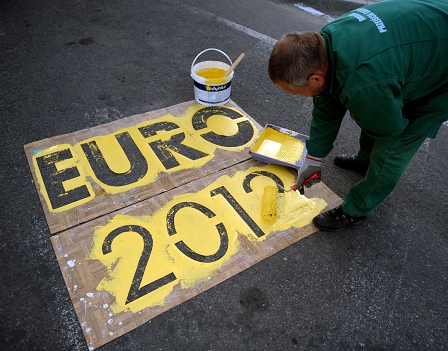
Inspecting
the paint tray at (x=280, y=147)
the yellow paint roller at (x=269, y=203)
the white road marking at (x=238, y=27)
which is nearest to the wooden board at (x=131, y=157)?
the paint tray at (x=280, y=147)

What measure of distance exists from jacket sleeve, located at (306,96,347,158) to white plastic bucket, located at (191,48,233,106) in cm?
131

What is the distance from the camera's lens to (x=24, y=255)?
2.25 meters

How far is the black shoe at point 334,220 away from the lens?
2.52m

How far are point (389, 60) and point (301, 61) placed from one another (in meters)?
0.42

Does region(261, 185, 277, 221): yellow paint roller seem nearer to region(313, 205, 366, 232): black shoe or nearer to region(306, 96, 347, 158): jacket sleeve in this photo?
region(313, 205, 366, 232): black shoe

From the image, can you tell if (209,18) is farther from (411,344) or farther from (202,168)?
(411,344)

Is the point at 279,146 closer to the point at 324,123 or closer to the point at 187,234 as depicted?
the point at 324,123

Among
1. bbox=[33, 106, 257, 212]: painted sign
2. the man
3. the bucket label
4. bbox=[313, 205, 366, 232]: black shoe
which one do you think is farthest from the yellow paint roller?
the bucket label

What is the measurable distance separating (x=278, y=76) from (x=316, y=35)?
0.90 feet

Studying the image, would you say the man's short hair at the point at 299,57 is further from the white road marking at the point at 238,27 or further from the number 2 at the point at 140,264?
the white road marking at the point at 238,27

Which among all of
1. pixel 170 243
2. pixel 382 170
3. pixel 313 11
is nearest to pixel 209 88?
pixel 170 243

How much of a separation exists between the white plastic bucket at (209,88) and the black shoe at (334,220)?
1.58 meters

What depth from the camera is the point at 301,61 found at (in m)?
1.72

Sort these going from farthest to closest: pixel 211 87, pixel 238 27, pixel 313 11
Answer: pixel 313 11
pixel 238 27
pixel 211 87
